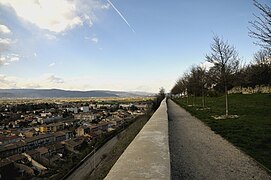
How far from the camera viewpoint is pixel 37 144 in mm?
23594

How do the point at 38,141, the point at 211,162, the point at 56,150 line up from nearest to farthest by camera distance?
the point at 211,162
the point at 56,150
the point at 38,141

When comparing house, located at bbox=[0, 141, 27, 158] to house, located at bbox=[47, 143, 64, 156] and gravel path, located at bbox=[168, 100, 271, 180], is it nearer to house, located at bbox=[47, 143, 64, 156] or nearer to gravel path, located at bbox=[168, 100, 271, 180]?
house, located at bbox=[47, 143, 64, 156]

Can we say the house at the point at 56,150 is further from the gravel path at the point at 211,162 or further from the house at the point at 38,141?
the gravel path at the point at 211,162

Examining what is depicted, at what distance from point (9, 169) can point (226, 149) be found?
1247cm

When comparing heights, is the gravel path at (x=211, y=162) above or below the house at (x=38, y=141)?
above

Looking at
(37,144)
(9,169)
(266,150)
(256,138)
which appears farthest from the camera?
(37,144)

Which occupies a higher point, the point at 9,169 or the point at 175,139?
the point at 175,139

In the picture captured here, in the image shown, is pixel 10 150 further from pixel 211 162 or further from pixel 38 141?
pixel 211 162

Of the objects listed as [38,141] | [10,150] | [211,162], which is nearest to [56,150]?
[10,150]

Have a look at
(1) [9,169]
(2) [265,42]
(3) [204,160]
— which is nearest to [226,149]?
(3) [204,160]

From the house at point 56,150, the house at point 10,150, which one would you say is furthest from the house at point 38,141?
the house at point 56,150

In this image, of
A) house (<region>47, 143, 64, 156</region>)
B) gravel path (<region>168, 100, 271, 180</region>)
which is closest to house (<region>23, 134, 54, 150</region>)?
house (<region>47, 143, 64, 156</region>)

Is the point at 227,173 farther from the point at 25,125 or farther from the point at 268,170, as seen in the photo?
the point at 25,125

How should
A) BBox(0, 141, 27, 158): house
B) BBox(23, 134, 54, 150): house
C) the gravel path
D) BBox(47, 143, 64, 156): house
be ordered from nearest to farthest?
the gravel path → BBox(47, 143, 64, 156): house → BBox(0, 141, 27, 158): house → BBox(23, 134, 54, 150): house
